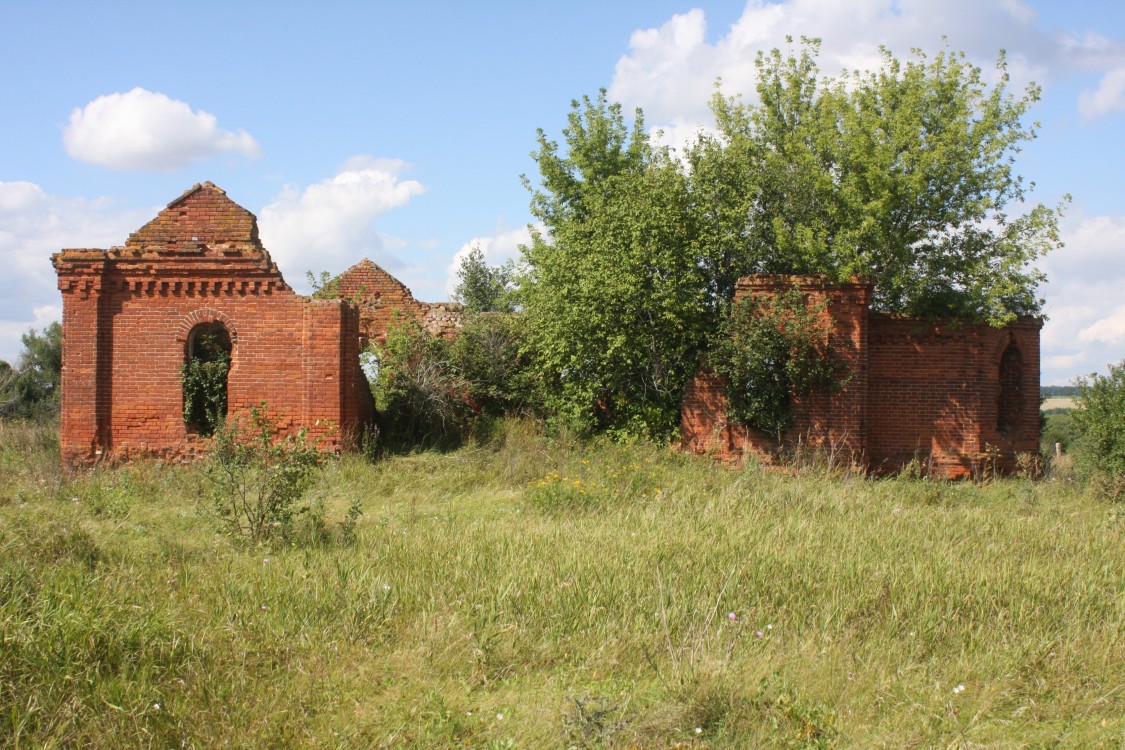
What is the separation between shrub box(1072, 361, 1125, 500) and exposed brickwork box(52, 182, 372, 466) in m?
11.6

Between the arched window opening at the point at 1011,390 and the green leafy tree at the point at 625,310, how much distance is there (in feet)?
18.9

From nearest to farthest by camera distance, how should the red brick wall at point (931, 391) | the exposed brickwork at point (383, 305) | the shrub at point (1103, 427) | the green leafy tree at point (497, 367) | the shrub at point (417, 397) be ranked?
the shrub at point (1103, 427), the red brick wall at point (931, 391), the shrub at point (417, 397), the green leafy tree at point (497, 367), the exposed brickwork at point (383, 305)

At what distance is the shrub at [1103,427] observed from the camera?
13195 millimetres

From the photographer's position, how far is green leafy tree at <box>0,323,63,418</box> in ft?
81.1

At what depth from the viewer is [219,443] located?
916 centimetres

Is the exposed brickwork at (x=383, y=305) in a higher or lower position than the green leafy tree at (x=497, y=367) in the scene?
higher

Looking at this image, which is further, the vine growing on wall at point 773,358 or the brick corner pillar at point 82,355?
the vine growing on wall at point 773,358

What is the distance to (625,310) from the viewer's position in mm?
14586

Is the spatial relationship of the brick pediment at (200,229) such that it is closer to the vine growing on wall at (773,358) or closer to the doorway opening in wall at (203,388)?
the doorway opening in wall at (203,388)

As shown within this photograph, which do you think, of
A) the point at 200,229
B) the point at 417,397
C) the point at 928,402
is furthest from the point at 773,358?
the point at 200,229

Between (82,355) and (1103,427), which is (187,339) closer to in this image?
(82,355)

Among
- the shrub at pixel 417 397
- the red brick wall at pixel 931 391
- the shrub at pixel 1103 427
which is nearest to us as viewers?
the shrub at pixel 1103 427

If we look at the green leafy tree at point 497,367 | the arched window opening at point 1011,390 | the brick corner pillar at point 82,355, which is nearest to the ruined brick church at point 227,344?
the brick corner pillar at point 82,355

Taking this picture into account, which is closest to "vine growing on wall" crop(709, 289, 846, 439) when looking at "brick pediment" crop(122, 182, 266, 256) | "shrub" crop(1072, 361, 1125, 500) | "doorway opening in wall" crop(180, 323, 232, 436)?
"shrub" crop(1072, 361, 1125, 500)
